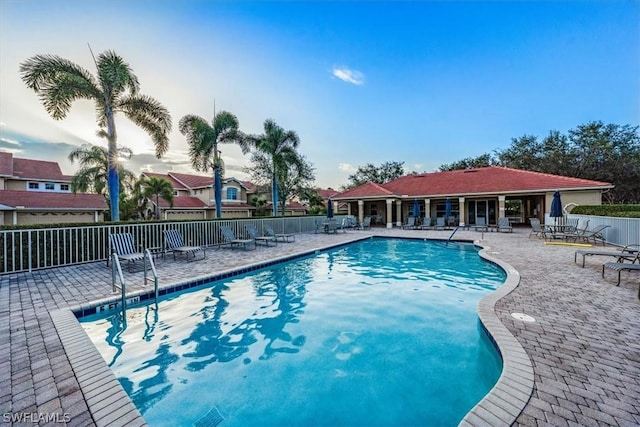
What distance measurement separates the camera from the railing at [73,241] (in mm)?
7180

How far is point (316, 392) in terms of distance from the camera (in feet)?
10.2

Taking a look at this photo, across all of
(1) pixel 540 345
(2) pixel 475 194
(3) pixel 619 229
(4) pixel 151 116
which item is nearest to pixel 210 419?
Result: (1) pixel 540 345

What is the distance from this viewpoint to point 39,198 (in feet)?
67.3

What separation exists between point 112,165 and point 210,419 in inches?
460

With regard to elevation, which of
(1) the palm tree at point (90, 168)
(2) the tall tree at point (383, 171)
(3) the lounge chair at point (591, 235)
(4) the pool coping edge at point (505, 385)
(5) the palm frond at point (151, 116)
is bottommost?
(4) the pool coping edge at point (505, 385)

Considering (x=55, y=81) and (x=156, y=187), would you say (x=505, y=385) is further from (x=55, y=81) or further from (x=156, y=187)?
(x=156, y=187)

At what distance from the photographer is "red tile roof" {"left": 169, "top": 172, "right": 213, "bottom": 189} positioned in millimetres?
29638

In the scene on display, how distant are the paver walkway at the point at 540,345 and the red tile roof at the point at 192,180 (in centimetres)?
2371

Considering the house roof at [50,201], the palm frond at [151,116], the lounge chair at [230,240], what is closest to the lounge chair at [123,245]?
the lounge chair at [230,240]

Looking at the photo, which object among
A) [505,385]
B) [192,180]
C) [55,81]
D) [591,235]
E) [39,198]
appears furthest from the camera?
[192,180]

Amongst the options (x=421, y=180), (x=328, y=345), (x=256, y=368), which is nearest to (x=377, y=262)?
(x=328, y=345)

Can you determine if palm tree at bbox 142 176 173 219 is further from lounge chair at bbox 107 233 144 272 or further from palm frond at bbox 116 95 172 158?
lounge chair at bbox 107 233 144 272

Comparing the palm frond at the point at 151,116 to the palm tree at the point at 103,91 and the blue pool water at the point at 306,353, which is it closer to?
the palm tree at the point at 103,91

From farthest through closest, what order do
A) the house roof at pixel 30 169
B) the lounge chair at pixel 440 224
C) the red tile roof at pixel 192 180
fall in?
1. the red tile roof at pixel 192 180
2. the house roof at pixel 30 169
3. the lounge chair at pixel 440 224
